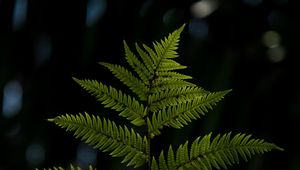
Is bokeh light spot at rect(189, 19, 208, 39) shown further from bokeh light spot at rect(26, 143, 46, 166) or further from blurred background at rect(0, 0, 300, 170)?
bokeh light spot at rect(26, 143, 46, 166)

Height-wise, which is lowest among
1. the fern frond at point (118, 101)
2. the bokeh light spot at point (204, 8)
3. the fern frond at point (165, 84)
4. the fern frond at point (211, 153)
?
the fern frond at point (211, 153)

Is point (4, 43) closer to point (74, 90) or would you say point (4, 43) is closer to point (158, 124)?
point (74, 90)

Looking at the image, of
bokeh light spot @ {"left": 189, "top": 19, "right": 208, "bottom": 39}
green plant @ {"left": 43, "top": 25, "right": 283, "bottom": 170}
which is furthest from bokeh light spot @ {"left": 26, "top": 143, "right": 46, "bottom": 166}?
green plant @ {"left": 43, "top": 25, "right": 283, "bottom": 170}

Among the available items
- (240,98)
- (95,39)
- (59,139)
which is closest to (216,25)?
(240,98)

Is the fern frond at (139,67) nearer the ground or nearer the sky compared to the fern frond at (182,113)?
nearer the sky

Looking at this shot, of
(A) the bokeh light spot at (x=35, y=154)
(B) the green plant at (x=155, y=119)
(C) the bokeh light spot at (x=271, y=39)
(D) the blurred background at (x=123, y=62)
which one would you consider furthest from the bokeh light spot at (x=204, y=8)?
(B) the green plant at (x=155, y=119)

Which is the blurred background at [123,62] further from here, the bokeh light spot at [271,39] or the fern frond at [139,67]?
the fern frond at [139,67]

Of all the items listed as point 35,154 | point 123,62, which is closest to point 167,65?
point 123,62
